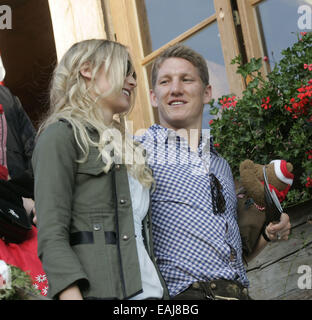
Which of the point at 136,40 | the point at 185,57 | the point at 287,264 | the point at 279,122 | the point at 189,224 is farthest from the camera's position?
the point at 136,40

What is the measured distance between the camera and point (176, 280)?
1.77 m

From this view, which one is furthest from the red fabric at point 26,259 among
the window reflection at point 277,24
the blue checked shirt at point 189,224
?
the window reflection at point 277,24

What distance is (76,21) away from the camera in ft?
12.5

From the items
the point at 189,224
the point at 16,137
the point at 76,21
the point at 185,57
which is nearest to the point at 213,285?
the point at 189,224

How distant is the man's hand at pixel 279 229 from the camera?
198cm

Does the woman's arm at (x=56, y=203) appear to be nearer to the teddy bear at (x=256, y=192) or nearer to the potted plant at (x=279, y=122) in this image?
the teddy bear at (x=256, y=192)

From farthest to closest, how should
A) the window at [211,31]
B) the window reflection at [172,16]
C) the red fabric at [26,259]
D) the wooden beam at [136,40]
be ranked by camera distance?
1. the wooden beam at [136,40]
2. the window reflection at [172,16]
3. the window at [211,31]
4. the red fabric at [26,259]

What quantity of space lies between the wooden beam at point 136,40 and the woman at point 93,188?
1715mm

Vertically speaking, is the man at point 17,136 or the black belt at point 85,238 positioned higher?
the man at point 17,136

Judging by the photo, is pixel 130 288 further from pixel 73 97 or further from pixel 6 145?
pixel 6 145

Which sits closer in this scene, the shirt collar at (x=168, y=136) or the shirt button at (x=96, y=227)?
the shirt button at (x=96, y=227)

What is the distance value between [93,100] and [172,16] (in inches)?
71.8

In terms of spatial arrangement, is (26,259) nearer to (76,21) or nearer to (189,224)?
(189,224)
